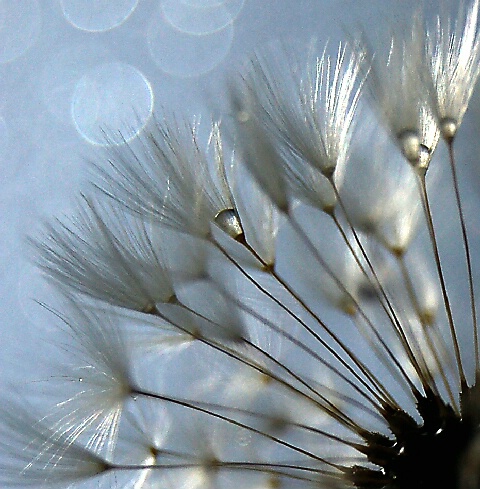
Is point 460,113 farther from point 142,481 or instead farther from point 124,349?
point 142,481

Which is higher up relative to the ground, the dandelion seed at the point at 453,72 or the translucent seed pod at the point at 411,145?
the dandelion seed at the point at 453,72

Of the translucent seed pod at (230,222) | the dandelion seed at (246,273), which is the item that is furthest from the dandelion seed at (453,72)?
the translucent seed pod at (230,222)

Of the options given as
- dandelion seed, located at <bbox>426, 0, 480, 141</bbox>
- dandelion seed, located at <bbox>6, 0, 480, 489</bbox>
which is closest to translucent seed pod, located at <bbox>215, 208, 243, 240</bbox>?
dandelion seed, located at <bbox>6, 0, 480, 489</bbox>

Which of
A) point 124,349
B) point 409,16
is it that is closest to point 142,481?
point 124,349

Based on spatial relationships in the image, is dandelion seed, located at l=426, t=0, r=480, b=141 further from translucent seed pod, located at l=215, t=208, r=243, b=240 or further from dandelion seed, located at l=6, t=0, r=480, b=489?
translucent seed pod, located at l=215, t=208, r=243, b=240

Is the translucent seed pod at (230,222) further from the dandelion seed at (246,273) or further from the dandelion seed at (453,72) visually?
the dandelion seed at (453,72)

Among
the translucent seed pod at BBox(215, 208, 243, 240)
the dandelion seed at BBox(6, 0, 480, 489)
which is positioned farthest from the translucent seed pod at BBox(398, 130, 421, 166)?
the translucent seed pod at BBox(215, 208, 243, 240)

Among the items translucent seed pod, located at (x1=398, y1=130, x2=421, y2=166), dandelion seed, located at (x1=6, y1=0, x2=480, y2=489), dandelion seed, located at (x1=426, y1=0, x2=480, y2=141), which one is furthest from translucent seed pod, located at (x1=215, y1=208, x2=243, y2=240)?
dandelion seed, located at (x1=426, y1=0, x2=480, y2=141)

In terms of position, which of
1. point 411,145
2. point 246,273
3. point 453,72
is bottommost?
point 246,273

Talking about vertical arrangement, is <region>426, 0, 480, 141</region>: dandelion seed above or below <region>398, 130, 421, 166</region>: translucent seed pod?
above

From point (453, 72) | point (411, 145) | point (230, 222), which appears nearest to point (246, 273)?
point (230, 222)

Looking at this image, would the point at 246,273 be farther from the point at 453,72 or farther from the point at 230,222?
the point at 453,72

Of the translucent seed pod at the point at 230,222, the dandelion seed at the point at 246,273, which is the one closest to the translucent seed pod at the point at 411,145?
the dandelion seed at the point at 246,273

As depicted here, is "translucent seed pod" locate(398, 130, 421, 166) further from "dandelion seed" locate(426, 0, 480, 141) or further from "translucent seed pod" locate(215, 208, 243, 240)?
"translucent seed pod" locate(215, 208, 243, 240)
